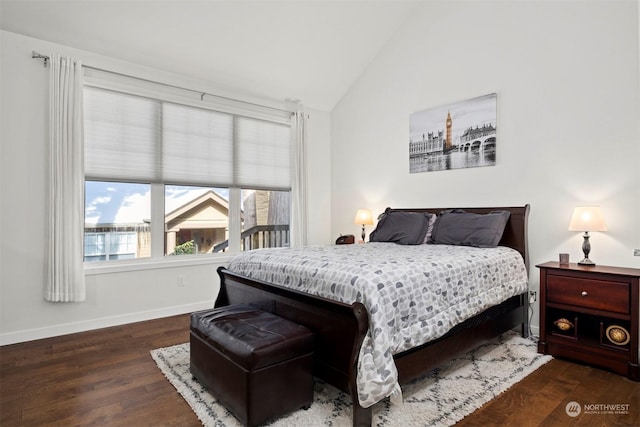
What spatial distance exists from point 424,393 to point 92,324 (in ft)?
10.1

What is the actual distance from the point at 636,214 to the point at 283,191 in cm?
370

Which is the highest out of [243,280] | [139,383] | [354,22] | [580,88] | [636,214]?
[354,22]

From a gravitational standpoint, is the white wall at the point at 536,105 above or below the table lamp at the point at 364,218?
above

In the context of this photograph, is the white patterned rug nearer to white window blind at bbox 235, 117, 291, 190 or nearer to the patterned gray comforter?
the patterned gray comforter

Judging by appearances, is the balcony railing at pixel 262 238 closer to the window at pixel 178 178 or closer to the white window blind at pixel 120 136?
the window at pixel 178 178

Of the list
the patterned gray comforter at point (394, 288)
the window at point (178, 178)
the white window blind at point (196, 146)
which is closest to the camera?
the patterned gray comforter at point (394, 288)

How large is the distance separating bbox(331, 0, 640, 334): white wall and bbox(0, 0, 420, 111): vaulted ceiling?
1.80 ft

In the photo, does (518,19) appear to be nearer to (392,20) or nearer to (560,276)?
(392,20)

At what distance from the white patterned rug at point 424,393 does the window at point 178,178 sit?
1.53 m

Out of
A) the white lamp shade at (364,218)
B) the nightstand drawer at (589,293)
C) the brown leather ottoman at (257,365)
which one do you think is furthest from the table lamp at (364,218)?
the brown leather ottoman at (257,365)

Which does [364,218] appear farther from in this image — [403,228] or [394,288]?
[394,288]

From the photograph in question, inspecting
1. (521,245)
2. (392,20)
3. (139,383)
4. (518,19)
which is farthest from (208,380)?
(392,20)

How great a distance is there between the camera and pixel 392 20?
4367 millimetres

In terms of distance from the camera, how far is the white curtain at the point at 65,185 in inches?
125
